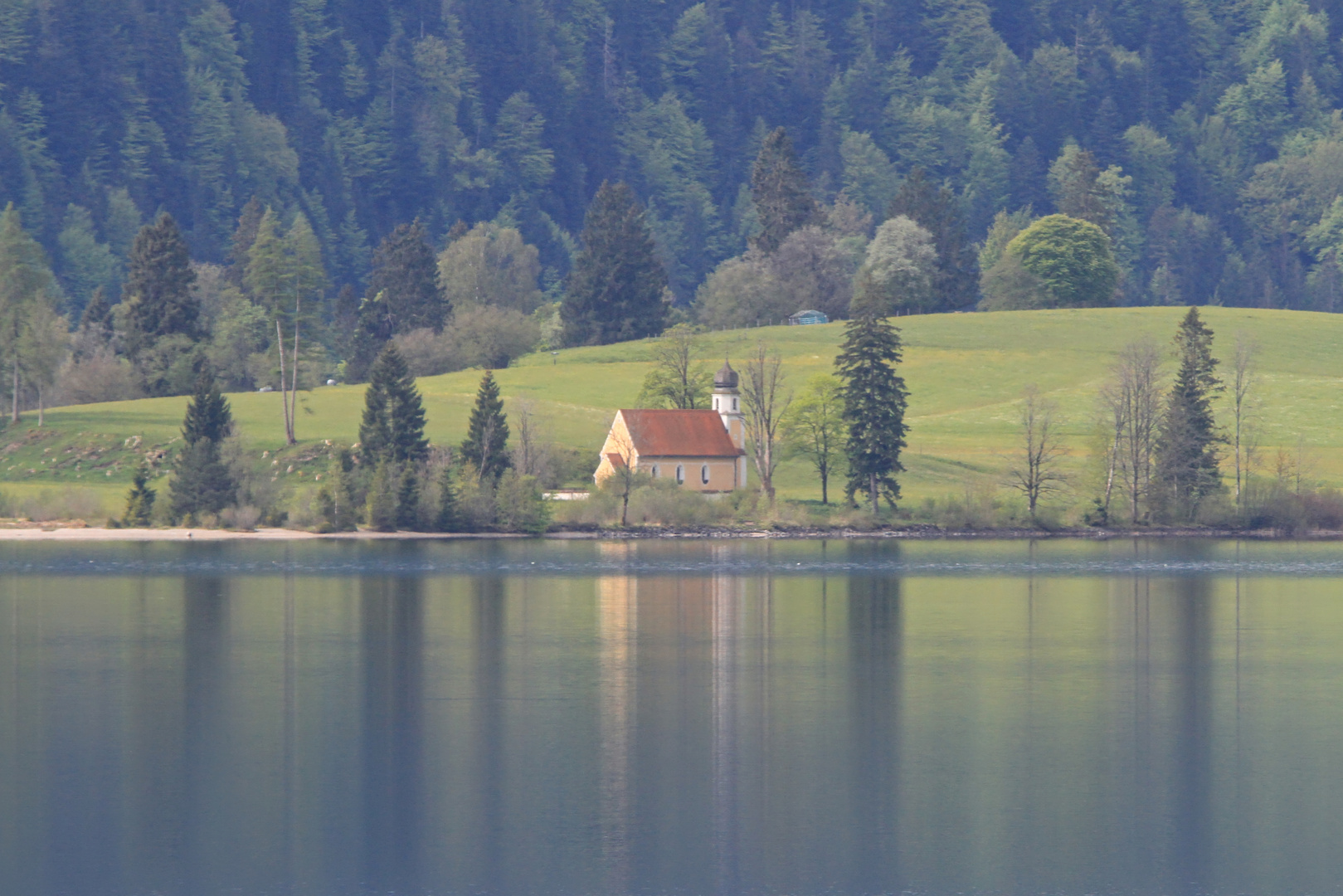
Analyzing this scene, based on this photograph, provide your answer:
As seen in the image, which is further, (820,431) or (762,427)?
(762,427)

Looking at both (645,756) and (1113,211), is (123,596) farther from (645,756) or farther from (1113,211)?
(1113,211)

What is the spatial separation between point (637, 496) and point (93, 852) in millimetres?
65030

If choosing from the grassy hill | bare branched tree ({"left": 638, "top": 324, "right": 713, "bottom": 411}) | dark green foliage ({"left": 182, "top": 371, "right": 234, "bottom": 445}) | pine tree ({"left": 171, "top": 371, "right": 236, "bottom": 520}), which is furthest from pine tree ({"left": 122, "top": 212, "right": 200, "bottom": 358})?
pine tree ({"left": 171, "top": 371, "right": 236, "bottom": 520})

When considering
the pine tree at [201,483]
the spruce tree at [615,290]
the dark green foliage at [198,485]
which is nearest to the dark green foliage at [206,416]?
the pine tree at [201,483]

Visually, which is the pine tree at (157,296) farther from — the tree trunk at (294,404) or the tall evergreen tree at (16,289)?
the tall evergreen tree at (16,289)

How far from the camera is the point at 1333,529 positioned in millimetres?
A: 91875

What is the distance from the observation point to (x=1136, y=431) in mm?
91938

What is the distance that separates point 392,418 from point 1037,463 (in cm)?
3167

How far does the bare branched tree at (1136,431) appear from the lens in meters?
92.4

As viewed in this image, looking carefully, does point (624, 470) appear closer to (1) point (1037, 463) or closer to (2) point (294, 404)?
(1) point (1037, 463)

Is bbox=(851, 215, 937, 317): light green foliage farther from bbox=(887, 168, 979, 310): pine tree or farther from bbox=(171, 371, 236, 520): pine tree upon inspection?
bbox=(171, 371, 236, 520): pine tree

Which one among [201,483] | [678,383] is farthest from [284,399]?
[678,383]

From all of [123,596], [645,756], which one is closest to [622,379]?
[123,596]

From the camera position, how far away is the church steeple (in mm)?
100625
